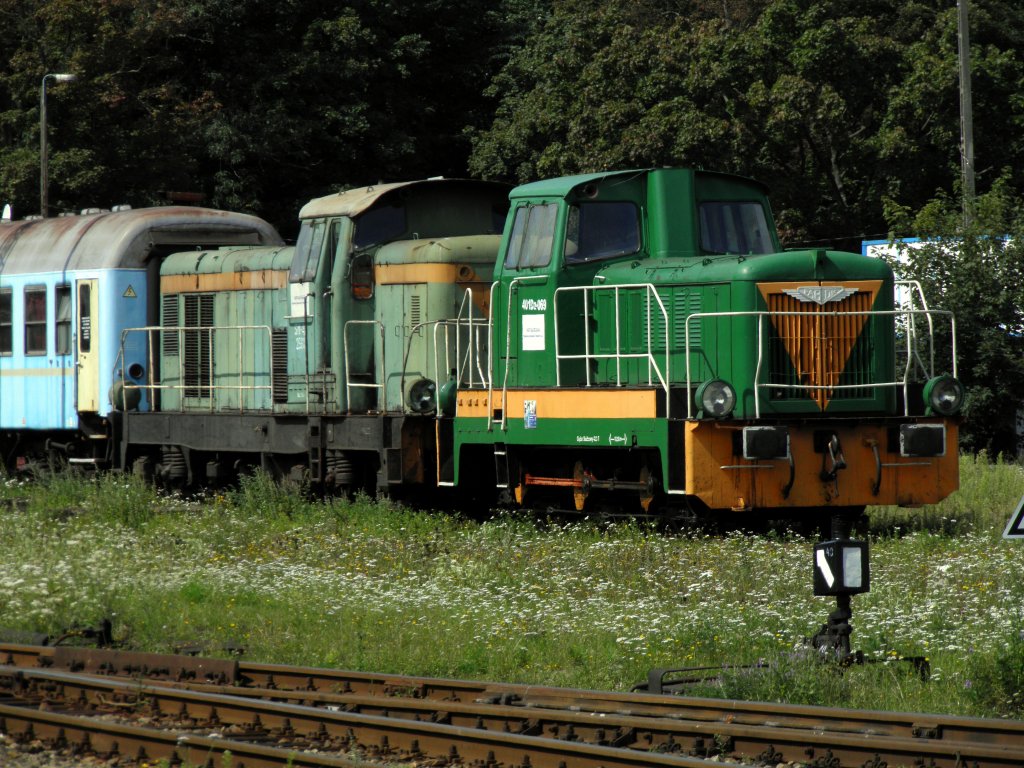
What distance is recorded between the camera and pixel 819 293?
40.4 ft

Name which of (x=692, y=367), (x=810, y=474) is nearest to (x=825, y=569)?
(x=810, y=474)

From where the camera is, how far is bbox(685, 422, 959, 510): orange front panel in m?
11.9

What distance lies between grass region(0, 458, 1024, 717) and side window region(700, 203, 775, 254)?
8.81 ft

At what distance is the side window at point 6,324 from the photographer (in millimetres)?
19391

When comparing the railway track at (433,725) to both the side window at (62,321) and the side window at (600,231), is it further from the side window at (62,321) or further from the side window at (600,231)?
the side window at (62,321)

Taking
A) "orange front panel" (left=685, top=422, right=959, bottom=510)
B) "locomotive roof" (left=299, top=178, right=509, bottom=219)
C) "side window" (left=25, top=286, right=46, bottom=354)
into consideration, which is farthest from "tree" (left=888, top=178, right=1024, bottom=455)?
"side window" (left=25, top=286, right=46, bottom=354)

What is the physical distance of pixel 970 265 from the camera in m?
21.0

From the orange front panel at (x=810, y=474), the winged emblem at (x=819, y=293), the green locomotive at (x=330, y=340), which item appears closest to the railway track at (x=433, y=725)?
the orange front panel at (x=810, y=474)

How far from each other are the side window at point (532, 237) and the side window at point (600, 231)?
0.59ft

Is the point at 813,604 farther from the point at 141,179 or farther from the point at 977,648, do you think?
the point at 141,179

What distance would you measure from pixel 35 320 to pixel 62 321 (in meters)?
0.65

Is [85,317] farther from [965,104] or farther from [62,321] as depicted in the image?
[965,104]

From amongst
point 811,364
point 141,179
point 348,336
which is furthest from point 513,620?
point 141,179

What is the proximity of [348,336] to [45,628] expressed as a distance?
6.06 meters
